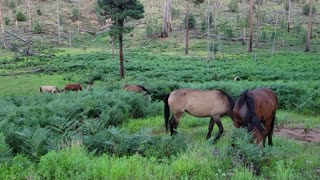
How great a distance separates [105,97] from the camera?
1373 cm

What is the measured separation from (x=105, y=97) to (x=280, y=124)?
635 centimetres

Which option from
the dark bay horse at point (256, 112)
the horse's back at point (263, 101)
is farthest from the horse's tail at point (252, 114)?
the horse's back at point (263, 101)

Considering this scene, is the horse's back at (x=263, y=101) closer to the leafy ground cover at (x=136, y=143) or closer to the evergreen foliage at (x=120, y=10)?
the leafy ground cover at (x=136, y=143)

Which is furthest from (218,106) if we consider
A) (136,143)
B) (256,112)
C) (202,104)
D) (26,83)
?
(26,83)

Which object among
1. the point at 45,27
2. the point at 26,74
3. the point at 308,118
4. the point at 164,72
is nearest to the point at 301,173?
the point at 308,118

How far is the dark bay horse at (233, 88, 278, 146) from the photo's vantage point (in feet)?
24.1

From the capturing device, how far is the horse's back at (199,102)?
10.3 m

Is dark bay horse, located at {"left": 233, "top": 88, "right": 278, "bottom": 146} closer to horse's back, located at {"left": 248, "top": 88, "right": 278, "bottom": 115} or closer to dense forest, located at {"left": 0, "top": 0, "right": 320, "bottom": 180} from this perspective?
horse's back, located at {"left": 248, "top": 88, "right": 278, "bottom": 115}

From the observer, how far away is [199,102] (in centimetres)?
1030

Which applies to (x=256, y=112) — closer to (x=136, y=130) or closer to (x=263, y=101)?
(x=263, y=101)

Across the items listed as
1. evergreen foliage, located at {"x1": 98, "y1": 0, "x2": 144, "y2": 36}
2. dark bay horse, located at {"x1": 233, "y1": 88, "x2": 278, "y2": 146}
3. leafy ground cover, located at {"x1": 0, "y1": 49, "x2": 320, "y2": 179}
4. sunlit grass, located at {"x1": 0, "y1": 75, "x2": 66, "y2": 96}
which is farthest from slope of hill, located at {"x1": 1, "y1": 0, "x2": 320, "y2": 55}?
dark bay horse, located at {"x1": 233, "y1": 88, "x2": 278, "y2": 146}

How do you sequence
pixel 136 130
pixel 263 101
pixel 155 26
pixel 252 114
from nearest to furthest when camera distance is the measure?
1. pixel 252 114
2. pixel 263 101
3. pixel 136 130
4. pixel 155 26

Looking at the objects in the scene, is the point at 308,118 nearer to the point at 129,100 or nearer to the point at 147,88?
the point at 129,100

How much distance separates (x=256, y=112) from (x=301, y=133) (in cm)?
322
